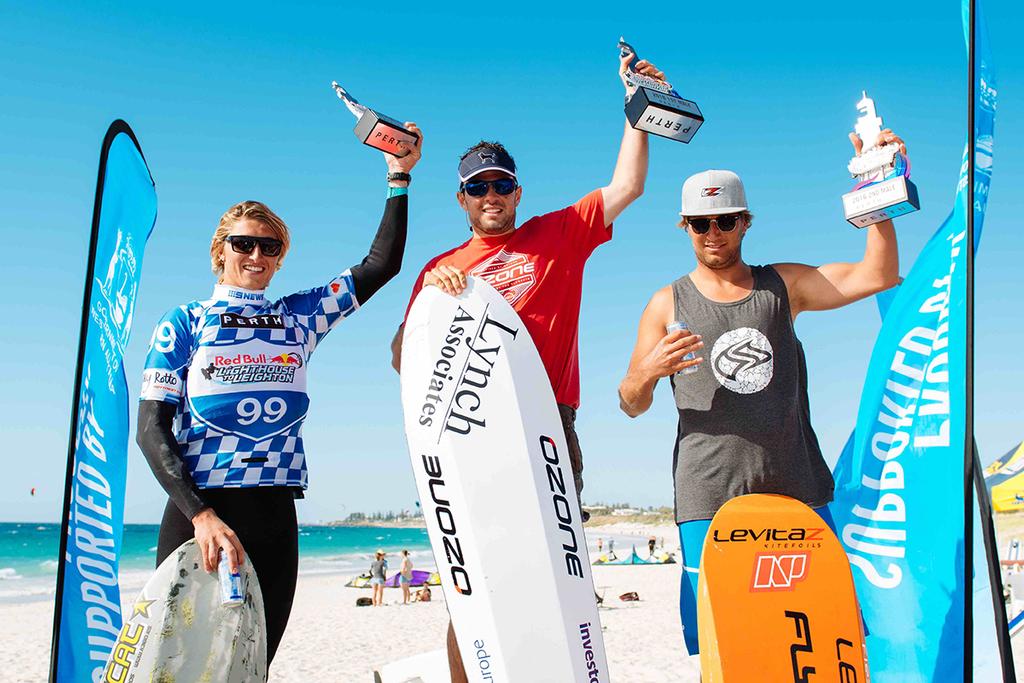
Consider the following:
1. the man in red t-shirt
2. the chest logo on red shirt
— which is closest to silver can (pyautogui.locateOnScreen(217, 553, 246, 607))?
the man in red t-shirt

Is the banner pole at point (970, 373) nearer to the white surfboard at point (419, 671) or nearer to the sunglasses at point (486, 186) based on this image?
the sunglasses at point (486, 186)

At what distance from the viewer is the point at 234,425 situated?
2441mm

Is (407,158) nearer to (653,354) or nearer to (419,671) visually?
(653,354)

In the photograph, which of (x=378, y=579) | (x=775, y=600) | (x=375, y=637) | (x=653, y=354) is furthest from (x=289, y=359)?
(x=378, y=579)

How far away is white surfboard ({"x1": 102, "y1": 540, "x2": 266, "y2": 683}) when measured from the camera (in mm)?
2293

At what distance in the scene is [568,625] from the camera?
2502 millimetres

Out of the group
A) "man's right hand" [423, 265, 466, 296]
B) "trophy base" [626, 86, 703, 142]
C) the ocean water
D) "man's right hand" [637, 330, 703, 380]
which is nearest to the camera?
"man's right hand" [637, 330, 703, 380]

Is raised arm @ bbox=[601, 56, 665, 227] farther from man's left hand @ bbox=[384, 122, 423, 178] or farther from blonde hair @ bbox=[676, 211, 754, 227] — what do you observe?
man's left hand @ bbox=[384, 122, 423, 178]

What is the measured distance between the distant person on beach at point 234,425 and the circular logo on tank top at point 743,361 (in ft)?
4.55

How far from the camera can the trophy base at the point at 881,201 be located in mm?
2564

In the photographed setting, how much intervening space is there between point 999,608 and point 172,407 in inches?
133

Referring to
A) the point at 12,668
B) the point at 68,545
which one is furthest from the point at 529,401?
the point at 12,668

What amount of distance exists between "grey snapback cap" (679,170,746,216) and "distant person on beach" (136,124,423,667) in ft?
4.67

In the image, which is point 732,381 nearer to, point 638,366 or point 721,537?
point 638,366
